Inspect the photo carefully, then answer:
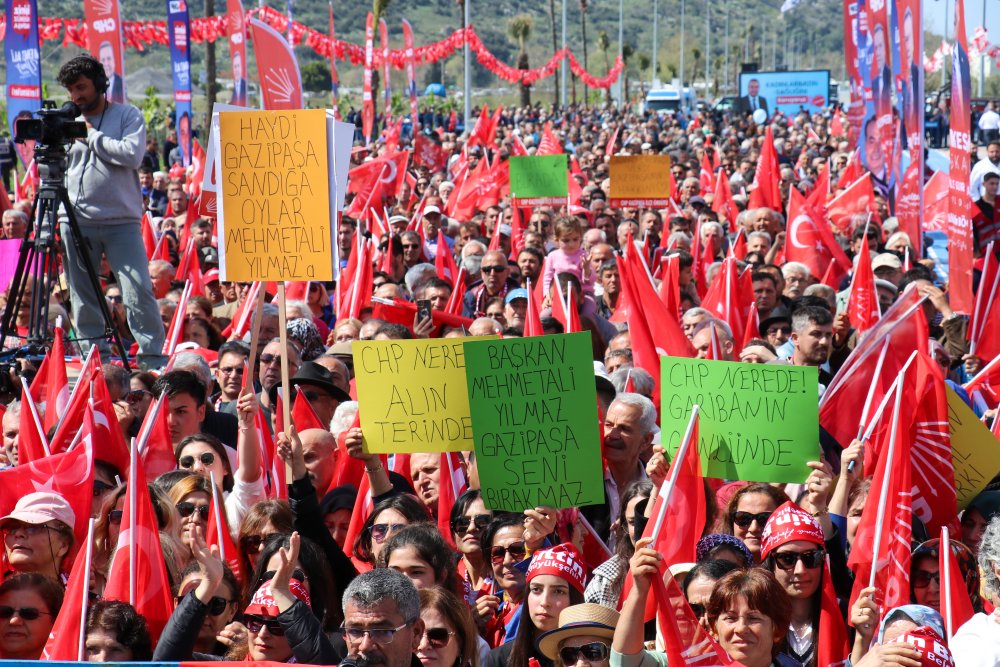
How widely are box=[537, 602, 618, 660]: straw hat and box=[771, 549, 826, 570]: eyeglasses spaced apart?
74 cm

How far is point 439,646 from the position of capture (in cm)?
443

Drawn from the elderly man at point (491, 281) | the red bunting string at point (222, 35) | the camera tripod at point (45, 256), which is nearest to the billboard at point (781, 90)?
the red bunting string at point (222, 35)

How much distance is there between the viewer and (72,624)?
4344 millimetres

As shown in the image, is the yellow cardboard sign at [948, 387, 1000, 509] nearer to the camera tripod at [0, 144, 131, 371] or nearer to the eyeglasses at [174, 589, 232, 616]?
the eyeglasses at [174, 589, 232, 616]

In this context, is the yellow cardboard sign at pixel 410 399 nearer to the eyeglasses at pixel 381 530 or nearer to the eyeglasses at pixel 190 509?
the eyeglasses at pixel 381 530

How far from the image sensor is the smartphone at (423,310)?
9258mm

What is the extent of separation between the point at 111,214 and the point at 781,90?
1836 inches

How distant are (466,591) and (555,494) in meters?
0.47

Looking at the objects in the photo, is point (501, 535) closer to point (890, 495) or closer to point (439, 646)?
point (439, 646)

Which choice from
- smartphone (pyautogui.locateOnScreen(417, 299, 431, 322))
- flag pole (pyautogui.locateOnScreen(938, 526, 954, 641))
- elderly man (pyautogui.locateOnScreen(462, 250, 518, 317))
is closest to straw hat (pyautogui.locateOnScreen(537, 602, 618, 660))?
flag pole (pyautogui.locateOnScreen(938, 526, 954, 641))

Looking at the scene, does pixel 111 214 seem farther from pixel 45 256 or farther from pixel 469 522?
pixel 469 522

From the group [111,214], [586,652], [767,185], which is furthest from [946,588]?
[767,185]

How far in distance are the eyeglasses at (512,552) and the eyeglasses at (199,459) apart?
153cm

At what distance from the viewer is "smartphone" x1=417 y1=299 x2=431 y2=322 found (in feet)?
30.4
